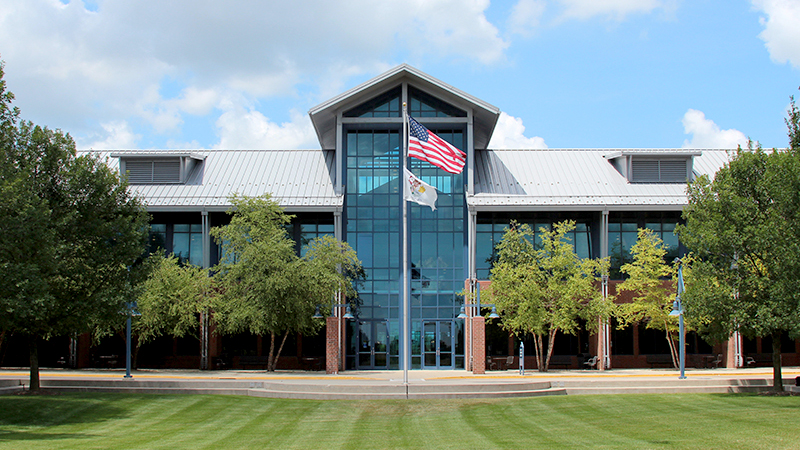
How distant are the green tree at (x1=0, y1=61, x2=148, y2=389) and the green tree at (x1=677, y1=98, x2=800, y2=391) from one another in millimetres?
19236

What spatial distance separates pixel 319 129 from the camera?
3941cm

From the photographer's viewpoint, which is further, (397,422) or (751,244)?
(751,244)

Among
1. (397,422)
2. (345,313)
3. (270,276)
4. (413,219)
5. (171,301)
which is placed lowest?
(397,422)

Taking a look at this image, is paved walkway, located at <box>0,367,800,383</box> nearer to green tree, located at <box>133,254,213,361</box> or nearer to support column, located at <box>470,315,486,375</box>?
support column, located at <box>470,315,486,375</box>

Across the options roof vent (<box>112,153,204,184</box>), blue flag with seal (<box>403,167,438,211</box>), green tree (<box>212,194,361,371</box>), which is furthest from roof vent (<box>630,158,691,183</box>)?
roof vent (<box>112,153,204,184</box>)

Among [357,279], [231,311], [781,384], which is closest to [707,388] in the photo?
[781,384]

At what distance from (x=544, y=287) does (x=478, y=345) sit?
426 centimetres

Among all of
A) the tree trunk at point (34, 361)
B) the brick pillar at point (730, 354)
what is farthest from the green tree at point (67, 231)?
the brick pillar at point (730, 354)

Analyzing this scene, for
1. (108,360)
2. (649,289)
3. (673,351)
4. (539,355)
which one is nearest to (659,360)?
(673,351)

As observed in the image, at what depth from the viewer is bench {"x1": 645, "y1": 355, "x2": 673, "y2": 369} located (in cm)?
3678

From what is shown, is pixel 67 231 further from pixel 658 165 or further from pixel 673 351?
pixel 658 165

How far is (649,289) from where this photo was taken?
35406 millimetres

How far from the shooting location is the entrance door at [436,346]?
36281mm

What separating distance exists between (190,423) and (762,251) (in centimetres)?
1872
